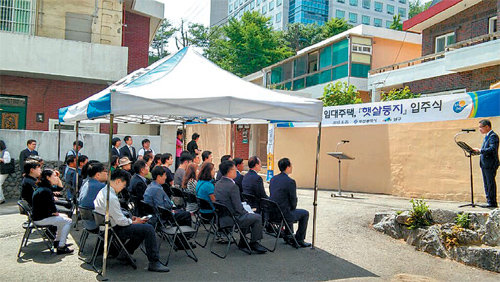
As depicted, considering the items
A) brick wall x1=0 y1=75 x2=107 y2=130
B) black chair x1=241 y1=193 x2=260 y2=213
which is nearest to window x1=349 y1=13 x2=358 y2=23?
brick wall x1=0 y1=75 x2=107 y2=130

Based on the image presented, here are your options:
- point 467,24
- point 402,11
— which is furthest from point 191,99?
point 402,11

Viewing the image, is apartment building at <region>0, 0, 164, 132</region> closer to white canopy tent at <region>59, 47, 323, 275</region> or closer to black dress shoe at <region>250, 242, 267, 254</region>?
white canopy tent at <region>59, 47, 323, 275</region>

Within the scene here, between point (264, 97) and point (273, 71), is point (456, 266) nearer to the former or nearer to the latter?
point (264, 97)

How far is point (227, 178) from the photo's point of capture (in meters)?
5.96

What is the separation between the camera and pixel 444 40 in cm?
1786

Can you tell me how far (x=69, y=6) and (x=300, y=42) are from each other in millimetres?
32382

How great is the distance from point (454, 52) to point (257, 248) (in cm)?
1219

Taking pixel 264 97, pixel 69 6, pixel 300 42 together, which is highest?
pixel 300 42

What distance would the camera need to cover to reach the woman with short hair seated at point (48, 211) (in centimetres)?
560

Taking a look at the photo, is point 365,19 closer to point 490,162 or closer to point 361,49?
point 361,49

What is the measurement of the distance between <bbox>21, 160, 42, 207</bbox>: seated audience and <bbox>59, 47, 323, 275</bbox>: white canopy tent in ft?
3.26

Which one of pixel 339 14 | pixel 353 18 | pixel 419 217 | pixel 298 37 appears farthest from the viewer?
pixel 353 18

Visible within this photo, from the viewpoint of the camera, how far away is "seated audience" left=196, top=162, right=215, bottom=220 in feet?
20.4

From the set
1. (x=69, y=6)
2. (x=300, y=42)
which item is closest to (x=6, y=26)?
(x=69, y=6)
